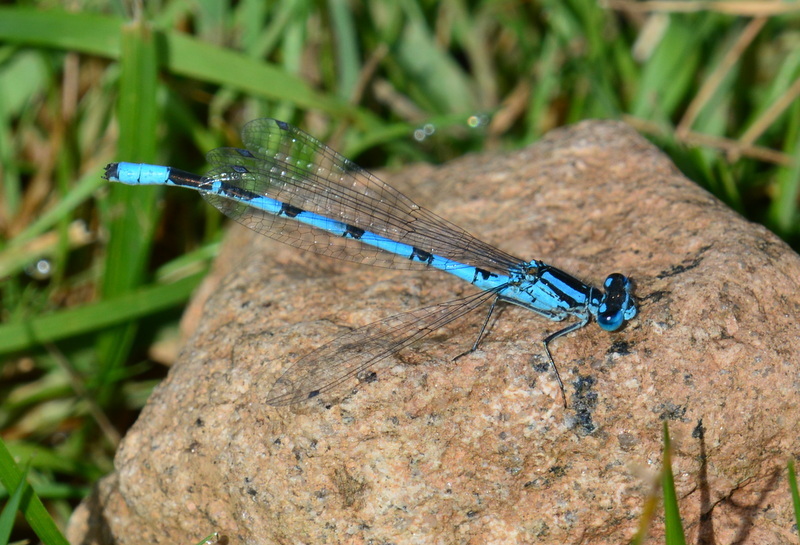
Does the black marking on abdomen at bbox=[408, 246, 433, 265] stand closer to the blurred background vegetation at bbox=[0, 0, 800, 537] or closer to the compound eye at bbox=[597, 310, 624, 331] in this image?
the compound eye at bbox=[597, 310, 624, 331]

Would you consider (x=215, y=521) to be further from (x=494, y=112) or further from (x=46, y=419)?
(x=494, y=112)

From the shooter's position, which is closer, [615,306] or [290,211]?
[615,306]

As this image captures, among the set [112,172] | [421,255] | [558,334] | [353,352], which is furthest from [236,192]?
[558,334]

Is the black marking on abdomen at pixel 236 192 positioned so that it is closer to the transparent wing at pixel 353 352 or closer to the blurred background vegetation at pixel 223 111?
the blurred background vegetation at pixel 223 111

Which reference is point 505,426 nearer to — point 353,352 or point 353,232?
point 353,352

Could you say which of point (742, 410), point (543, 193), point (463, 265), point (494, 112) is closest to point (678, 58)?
point (494, 112)

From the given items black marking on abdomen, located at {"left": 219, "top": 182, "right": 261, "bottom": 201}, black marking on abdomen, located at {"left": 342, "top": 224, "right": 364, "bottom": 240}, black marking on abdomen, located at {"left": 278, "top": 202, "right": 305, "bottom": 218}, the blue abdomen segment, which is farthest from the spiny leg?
black marking on abdomen, located at {"left": 219, "top": 182, "right": 261, "bottom": 201}
